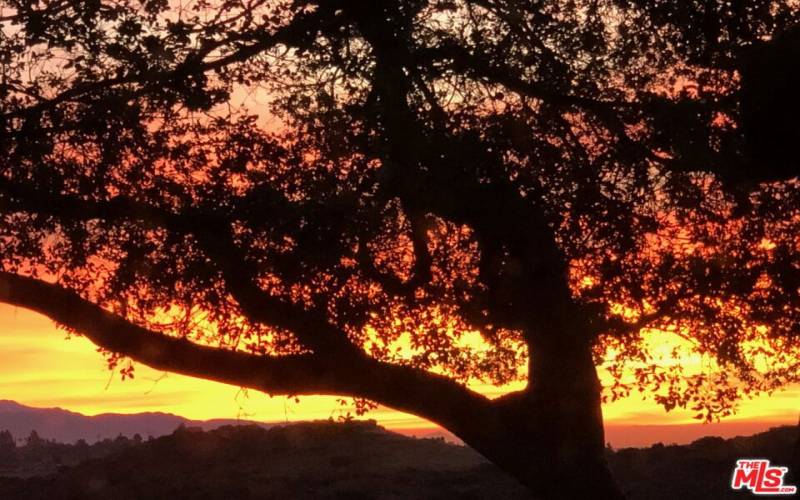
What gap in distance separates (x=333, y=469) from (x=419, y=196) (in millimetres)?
21247

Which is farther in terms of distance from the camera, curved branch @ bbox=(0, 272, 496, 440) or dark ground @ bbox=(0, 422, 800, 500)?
dark ground @ bbox=(0, 422, 800, 500)

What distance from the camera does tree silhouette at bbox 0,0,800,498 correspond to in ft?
42.1

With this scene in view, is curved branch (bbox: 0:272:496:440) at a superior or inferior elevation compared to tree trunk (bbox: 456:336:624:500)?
superior

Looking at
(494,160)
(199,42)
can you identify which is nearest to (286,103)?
(199,42)

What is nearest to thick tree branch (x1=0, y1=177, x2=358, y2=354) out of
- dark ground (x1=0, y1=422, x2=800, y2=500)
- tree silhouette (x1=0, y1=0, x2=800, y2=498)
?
tree silhouette (x1=0, y1=0, x2=800, y2=498)

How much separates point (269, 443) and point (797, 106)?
2827 centimetres

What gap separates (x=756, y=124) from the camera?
12703 mm

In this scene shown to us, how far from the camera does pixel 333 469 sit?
106ft

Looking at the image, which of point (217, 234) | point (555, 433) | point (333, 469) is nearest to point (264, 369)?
point (217, 234)

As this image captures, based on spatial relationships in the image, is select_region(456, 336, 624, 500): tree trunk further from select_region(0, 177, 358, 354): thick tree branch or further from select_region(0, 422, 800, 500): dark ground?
select_region(0, 422, 800, 500): dark ground

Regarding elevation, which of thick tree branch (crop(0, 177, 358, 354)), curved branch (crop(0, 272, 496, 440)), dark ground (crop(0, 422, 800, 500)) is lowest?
dark ground (crop(0, 422, 800, 500))

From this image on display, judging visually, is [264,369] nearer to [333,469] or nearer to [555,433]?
[555,433]

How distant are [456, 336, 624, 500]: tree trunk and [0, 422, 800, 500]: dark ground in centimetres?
421

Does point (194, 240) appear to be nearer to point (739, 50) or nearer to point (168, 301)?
point (168, 301)
